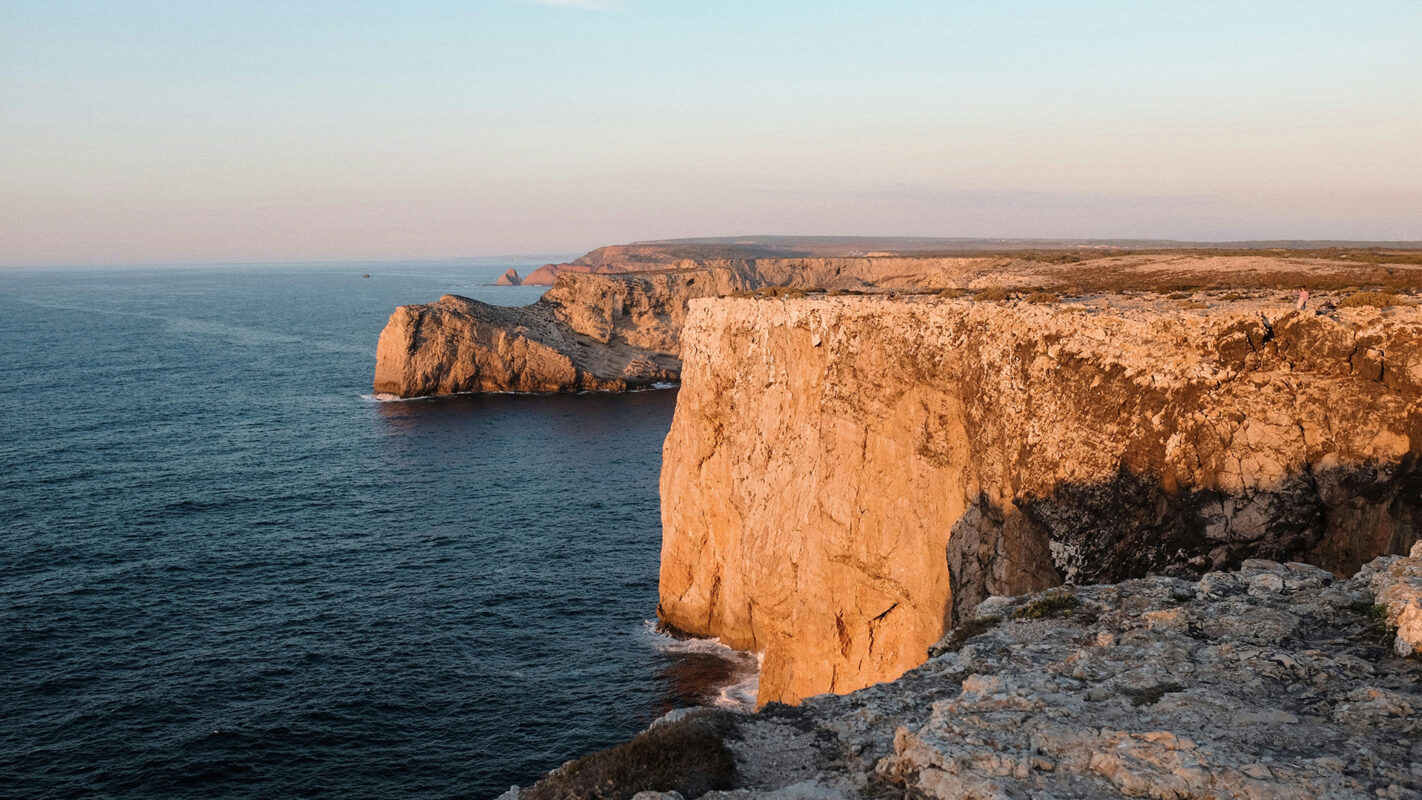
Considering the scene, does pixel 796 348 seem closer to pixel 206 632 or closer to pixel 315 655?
pixel 315 655

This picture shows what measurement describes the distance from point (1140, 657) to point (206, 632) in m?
45.5

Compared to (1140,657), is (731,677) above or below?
below

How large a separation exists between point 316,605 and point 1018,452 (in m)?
39.4

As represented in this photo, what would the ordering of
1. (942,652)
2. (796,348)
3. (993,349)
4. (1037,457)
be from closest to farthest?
(942,652)
(1037,457)
(993,349)
(796,348)

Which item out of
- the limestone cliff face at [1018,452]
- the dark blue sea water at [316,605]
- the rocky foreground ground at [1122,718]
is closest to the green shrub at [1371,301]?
the limestone cliff face at [1018,452]

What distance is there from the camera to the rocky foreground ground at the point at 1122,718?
1052 centimetres

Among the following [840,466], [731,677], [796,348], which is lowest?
[731,677]

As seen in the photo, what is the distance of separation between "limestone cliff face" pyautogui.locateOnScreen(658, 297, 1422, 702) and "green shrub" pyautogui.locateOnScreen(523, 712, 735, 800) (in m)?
13.7

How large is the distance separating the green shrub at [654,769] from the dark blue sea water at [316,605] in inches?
986

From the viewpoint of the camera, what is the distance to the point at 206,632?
4556 cm

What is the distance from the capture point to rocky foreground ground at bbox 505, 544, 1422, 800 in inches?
414

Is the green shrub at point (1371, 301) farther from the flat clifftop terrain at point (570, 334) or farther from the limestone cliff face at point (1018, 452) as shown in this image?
the flat clifftop terrain at point (570, 334)

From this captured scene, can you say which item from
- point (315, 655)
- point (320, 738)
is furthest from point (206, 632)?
point (320, 738)

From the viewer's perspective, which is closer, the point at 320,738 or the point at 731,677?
the point at 320,738
